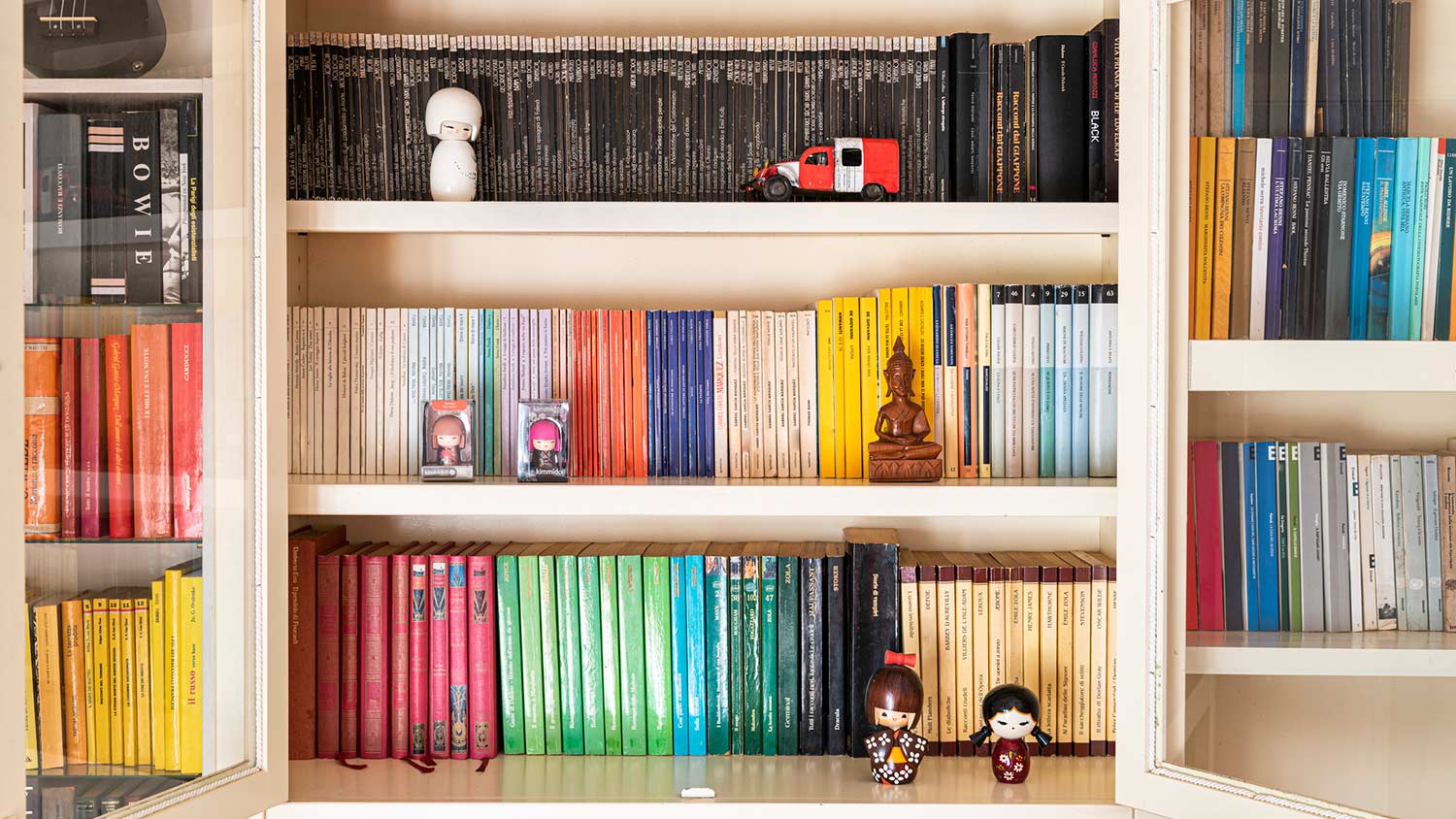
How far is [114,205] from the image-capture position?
1.04 metres

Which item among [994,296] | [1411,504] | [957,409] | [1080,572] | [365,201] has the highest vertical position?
[365,201]

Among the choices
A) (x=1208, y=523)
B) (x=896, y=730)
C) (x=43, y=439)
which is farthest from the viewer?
(x=896, y=730)

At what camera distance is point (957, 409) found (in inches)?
53.2

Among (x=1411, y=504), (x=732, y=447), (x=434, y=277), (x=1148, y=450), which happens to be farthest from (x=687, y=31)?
(x=1411, y=504)

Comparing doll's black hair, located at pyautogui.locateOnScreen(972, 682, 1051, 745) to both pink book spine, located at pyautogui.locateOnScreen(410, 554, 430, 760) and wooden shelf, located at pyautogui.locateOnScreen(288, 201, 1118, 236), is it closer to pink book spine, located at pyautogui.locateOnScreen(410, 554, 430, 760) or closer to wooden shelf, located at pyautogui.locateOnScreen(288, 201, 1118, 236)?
wooden shelf, located at pyautogui.locateOnScreen(288, 201, 1118, 236)

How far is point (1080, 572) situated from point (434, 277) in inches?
38.8

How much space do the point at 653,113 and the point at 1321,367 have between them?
0.84m

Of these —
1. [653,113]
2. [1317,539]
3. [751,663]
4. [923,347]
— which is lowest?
[751,663]

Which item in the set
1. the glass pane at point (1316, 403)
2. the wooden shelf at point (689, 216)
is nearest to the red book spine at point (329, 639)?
the wooden shelf at point (689, 216)

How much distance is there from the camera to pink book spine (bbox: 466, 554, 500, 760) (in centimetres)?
135

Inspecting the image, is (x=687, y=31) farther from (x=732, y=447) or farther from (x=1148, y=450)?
(x=1148, y=450)

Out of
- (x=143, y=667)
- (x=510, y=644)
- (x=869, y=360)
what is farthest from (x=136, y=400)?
(x=869, y=360)

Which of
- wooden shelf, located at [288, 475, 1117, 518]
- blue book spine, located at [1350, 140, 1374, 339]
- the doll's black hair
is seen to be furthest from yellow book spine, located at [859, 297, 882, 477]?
blue book spine, located at [1350, 140, 1374, 339]

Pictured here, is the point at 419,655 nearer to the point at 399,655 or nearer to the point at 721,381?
the point at 399,655
